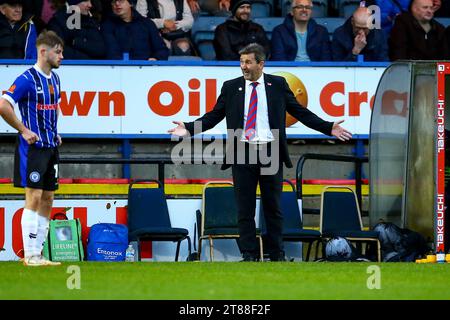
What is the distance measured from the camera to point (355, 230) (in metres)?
16.0

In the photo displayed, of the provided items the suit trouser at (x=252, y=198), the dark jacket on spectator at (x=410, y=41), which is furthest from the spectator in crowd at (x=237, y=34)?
the suit trouser at (x=252, y=198)

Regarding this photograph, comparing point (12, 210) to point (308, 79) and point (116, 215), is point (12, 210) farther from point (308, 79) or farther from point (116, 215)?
point (308, 79)

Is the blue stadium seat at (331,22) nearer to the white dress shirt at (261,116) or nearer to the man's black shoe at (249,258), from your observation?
the white dress shirt at (261,116)

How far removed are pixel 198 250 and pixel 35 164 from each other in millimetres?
3787

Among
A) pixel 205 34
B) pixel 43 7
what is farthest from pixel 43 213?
pixel 205 34

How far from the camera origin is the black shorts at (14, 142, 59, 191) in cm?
1204

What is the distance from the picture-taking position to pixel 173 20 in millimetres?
18344

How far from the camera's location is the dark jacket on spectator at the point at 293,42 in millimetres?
17734

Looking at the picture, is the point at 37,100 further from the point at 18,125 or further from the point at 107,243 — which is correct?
the point at 107,243

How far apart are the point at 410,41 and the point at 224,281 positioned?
8.18 meters

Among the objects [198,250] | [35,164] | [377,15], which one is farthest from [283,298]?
[377,15]

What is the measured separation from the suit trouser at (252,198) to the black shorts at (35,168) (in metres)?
1.99

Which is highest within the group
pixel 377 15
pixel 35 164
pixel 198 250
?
pixel 377 15

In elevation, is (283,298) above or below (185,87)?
below
